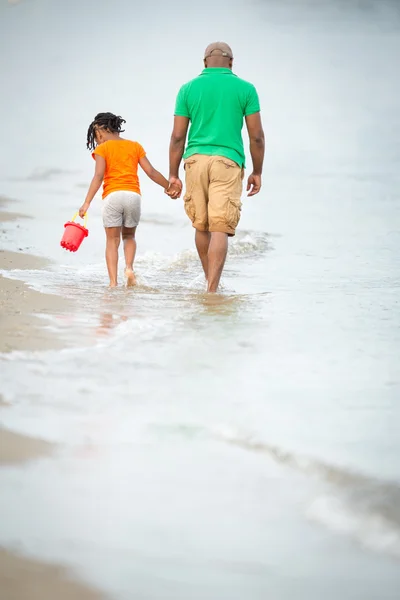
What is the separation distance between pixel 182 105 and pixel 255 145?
0.57 meters

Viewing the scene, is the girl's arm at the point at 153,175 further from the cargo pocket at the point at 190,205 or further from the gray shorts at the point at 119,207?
the cargo pocket at the point at 190,205

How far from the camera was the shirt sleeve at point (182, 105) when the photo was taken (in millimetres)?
4965

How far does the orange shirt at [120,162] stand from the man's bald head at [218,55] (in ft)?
3.65

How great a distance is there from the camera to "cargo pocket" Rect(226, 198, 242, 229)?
4.98 metres

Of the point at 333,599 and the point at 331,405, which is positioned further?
the point at 331,405

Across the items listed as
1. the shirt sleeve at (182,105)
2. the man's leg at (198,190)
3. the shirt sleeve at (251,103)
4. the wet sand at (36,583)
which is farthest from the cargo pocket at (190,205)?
the wet sand at (36,583)

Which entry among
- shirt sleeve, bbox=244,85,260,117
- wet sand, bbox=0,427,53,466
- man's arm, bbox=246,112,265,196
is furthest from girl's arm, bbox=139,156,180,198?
wet sand, bbox=0,427,53,466

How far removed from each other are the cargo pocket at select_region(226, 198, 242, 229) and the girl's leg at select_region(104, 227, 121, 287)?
3.79 feet

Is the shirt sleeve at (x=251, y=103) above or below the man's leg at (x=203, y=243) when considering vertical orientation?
above

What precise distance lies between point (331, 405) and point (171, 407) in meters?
0.47

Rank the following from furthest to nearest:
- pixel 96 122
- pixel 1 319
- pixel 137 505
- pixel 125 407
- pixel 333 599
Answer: pixel 96 122 < pixel 1 319 < pixel 125 407 < pixel 137 505 < pixel 333 599

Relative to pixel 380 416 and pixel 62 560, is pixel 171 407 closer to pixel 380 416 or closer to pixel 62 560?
pixel 380 416

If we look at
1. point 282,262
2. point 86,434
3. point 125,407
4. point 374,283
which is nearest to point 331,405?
point 125,407

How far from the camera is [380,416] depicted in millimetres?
2082
